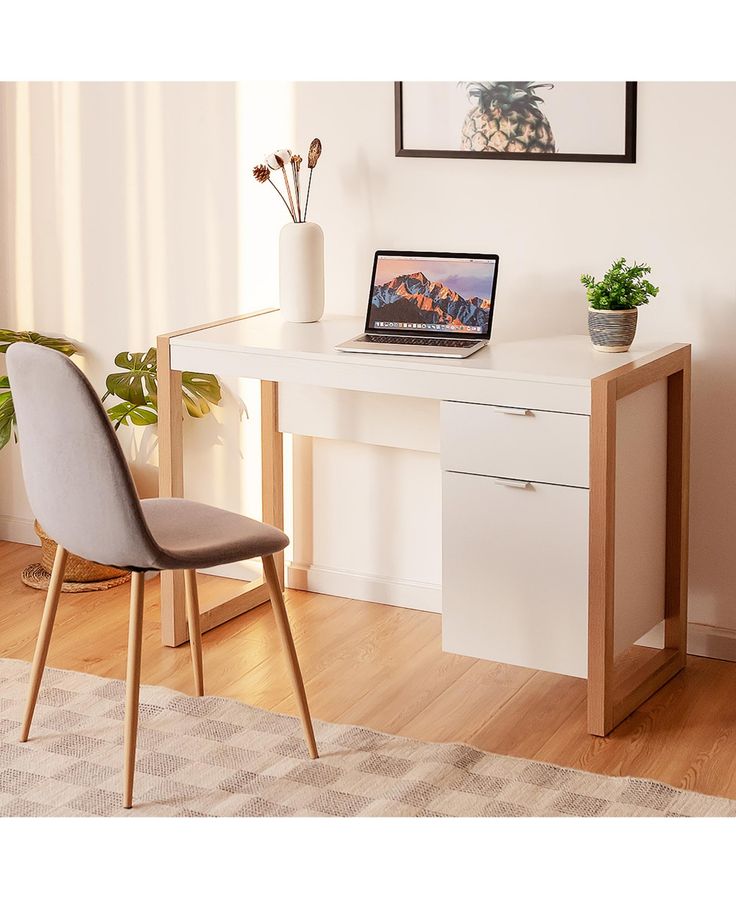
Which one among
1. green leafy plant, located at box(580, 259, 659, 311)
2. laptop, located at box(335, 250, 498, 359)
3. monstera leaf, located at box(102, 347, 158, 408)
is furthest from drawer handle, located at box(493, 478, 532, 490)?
monstera leaf, located at box(102, 347, 158, 408)

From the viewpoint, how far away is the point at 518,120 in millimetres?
3111

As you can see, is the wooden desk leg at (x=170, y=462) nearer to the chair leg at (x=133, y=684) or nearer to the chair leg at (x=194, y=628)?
the chair leg at (x=194, y=628)

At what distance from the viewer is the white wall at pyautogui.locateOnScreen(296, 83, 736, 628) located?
298cm

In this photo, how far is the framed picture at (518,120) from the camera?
3012mm

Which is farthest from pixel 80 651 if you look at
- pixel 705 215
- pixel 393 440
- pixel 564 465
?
pixel 705 215

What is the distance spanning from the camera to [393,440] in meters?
3.34

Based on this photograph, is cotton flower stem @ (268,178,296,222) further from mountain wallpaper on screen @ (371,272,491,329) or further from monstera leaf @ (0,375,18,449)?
monstera leaf @ (0,375,18,449)

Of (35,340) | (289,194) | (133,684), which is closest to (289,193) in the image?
(289,194)

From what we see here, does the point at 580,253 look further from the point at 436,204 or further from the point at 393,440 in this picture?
the point at 393,440

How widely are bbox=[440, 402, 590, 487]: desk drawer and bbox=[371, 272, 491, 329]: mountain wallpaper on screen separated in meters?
0.29

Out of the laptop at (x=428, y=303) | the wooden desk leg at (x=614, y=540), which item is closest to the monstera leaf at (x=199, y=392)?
the laptop at (x=428, y=303)

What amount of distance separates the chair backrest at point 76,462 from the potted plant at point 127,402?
1094 mm

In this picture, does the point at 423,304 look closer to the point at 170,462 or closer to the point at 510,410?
the point at 510,410

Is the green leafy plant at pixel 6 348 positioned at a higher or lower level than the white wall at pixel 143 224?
lower
